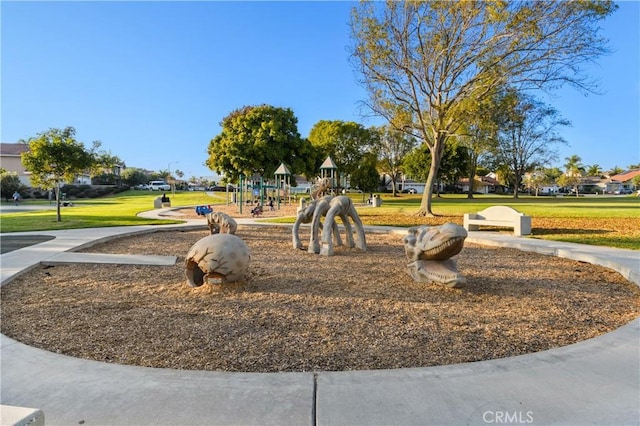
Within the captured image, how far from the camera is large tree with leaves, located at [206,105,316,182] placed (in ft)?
111

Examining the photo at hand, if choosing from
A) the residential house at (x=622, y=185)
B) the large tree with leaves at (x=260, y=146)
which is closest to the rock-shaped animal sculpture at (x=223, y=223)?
the large tree with leaves at (x=260, y=146)

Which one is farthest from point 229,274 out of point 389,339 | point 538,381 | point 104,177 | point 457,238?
point 104,177

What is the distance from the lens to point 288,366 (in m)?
3.13

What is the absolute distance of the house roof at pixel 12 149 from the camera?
59703 millimetres

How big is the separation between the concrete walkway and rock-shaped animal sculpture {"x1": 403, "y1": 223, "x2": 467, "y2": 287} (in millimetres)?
2103

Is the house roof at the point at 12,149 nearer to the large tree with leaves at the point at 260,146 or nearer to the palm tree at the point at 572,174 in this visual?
the large tree with leaves at the point at 260,146

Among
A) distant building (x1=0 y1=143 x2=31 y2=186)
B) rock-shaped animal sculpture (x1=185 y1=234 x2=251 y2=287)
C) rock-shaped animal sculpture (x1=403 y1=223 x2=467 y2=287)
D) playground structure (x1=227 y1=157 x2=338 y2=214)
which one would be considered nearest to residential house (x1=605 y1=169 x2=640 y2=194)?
playground structure (x1=227 y1=157 x2=338 y2=214)

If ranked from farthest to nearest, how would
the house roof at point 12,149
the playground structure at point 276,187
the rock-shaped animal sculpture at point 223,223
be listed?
the house roof at point 12,149
the playground structure at point 276,187
the rock-shaped animal sculpture at point 223,223

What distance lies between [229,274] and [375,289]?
6.97 feet

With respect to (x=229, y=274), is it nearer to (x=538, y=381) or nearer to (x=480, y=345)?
(x=480, y=345)

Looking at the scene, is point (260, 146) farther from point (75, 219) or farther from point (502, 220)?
point (502, 220)

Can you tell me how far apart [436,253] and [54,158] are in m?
15.8

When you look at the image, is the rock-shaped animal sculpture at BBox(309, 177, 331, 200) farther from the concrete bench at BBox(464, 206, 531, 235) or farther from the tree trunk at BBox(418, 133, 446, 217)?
the tree trunk at BBox(418, 133, 446, 217)

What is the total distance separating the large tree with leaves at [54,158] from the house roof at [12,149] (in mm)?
55306
